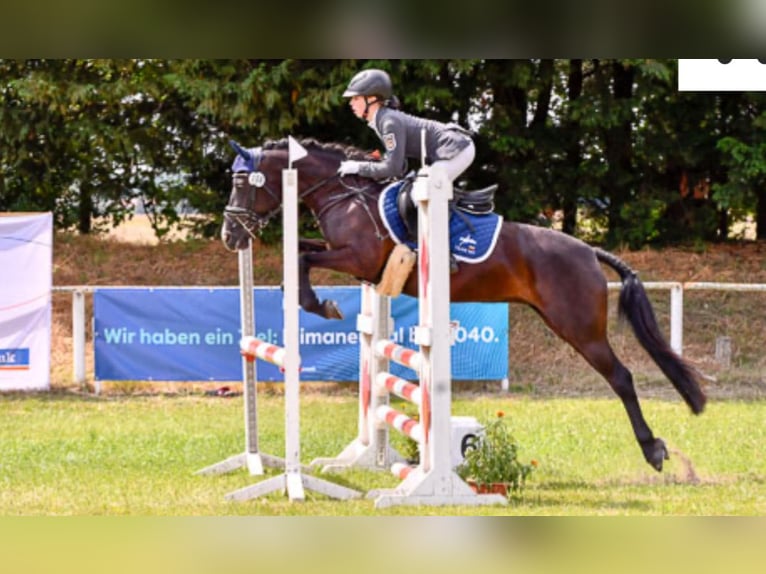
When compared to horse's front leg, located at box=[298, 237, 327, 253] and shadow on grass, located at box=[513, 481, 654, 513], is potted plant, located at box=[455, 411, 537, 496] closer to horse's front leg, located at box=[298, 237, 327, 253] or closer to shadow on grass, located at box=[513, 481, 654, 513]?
shadow on grass, located at box=[513, 481, 654, 513]

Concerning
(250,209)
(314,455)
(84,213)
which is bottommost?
(314,455)

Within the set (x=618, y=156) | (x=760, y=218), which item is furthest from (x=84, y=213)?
(x=760, y=218)

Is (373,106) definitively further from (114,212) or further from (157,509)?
(114,212)

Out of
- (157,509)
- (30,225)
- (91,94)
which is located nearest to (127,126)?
(91,94)

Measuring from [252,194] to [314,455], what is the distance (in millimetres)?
1843

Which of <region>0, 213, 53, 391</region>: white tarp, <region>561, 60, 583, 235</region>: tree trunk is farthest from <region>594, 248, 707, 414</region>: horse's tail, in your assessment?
<region>561, 60, 583, 235</region>: tree trunk

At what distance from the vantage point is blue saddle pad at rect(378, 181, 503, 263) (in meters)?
6.19

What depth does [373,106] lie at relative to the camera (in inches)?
235

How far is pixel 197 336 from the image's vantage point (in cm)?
1020

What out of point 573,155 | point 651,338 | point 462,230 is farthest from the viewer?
point 573,155

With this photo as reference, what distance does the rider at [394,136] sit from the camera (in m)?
5.85

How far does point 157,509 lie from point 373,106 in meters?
2.11

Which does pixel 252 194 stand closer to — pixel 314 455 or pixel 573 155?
pixel 314 455

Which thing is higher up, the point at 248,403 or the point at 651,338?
the point at 651,338
